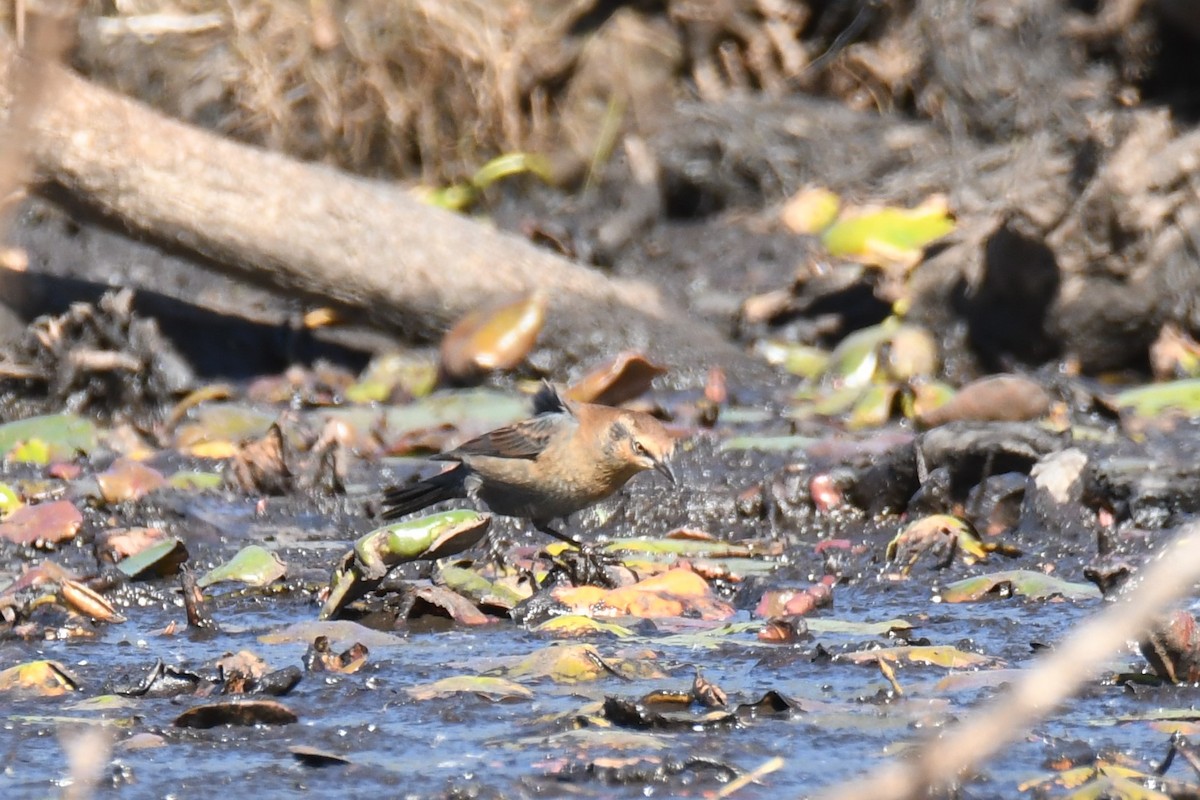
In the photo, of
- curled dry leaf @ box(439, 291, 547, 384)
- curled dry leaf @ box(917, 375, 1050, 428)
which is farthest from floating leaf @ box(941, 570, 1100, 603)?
curled dry leaf @ box(439, 291, 547, 384)

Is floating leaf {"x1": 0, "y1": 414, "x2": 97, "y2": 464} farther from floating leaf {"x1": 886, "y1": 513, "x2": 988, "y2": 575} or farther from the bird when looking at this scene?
floating leaf {"x1": 886, "y1": 513, "x2": 988, "y2": 575}

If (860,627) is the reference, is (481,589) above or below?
below

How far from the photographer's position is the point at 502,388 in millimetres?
8211

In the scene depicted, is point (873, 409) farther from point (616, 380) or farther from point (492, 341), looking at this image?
point (492, 341)

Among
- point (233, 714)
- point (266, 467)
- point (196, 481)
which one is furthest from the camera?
point (196, 481)

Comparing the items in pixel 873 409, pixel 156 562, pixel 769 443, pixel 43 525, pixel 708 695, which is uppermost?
pixel 708 695

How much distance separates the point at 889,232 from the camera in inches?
381

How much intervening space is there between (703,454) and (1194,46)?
476 cm

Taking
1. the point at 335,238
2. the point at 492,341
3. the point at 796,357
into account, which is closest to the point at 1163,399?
the point at 796,357

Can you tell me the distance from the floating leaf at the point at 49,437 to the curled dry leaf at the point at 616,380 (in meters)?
1.97

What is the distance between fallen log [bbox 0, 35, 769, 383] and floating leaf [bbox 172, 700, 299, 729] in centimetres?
453

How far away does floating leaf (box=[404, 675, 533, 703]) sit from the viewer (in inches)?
145

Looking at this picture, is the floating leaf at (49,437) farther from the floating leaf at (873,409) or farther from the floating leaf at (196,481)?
the floating leaf at (873,409)

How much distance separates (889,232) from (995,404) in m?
3.01
